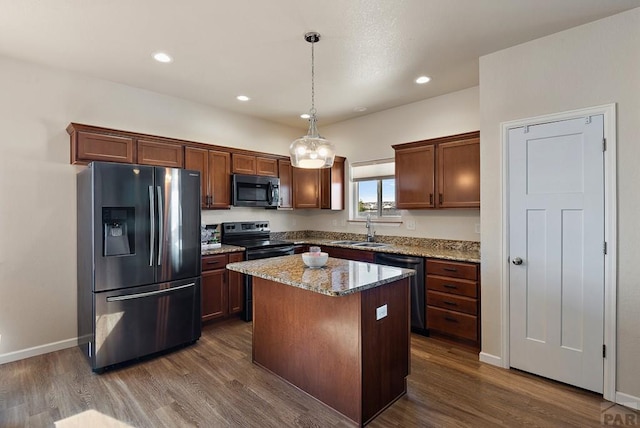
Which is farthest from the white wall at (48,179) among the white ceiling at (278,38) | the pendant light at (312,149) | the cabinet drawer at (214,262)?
the pendant light at (312,149)

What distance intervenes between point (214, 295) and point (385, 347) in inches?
90.2

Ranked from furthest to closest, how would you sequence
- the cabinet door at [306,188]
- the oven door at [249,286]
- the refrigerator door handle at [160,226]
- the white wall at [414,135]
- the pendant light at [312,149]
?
1. the cabinet door at [306,188]
2. the oven door at [249,286]
3. the white wall at [414,135]
4. the refrigerator door handle at [160,226]
5. the pendant light at [312,149]

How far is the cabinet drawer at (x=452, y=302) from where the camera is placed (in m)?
3.15

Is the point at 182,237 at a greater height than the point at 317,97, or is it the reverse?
the point at 317,97

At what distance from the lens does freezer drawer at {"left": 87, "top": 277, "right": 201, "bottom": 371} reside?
8.99 feet

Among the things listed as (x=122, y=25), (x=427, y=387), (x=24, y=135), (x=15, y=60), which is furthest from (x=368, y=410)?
(x=15, y=60)

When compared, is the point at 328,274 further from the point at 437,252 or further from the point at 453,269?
the point at 437,252

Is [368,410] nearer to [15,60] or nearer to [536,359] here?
[536,359]

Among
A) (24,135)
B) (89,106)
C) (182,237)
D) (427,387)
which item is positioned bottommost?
(427,387)

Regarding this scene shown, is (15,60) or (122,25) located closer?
(122,25)

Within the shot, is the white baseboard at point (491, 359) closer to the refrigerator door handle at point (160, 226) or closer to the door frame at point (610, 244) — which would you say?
the door frame at point (610, 244)

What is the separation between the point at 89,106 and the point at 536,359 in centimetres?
493

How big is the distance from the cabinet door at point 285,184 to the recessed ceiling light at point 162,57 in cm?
210

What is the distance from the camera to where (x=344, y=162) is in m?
5.17
